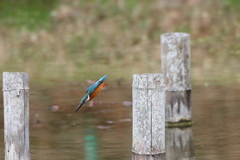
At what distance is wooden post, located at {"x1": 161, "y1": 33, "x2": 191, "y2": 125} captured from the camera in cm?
916

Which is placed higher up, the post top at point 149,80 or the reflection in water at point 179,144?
the post top at point 149,80

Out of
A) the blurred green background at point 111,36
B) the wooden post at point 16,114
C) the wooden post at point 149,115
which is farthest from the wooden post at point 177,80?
the blurred green background at point 111,36

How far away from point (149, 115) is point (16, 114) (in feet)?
4.69

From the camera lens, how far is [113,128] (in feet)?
30.5

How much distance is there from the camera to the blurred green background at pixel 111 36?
1439 cm

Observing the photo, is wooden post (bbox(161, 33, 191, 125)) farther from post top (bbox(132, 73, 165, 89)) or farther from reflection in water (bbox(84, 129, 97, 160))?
post top (bbox(132, 73, 165, 89))

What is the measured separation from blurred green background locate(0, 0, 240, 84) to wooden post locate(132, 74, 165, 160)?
5872 mm

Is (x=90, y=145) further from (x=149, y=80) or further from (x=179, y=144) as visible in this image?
(x=149, y=80)

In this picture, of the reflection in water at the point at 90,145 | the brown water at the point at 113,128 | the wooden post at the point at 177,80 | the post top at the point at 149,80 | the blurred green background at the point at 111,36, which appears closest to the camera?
the post top at the point at 149,80

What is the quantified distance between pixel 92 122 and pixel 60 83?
3537 millimetres

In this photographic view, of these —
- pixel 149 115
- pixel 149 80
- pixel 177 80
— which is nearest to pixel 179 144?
pixel 177 80

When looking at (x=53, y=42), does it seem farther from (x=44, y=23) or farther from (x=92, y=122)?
(x=92, y=122)

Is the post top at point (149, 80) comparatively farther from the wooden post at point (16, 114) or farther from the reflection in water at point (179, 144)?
the reflection in water at point (179, 144)

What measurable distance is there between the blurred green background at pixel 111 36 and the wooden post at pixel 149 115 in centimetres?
587
